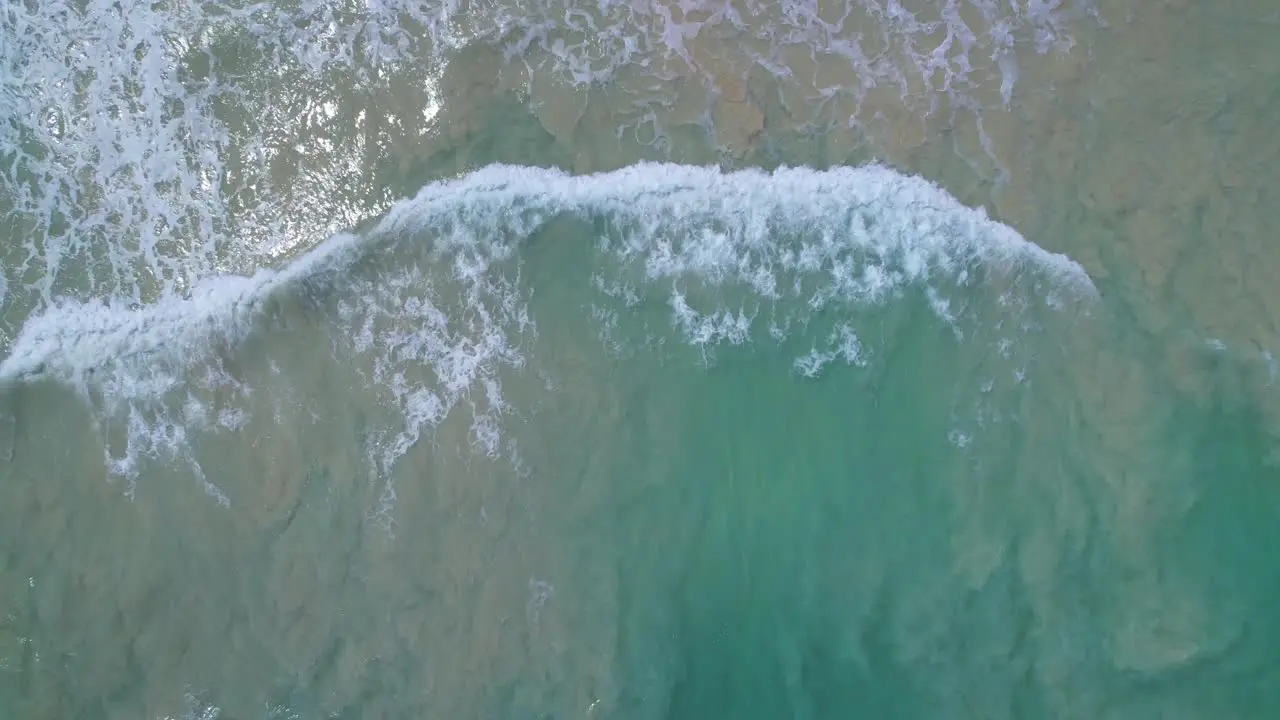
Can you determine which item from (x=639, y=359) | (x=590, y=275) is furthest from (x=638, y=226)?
(x=639, y=359)

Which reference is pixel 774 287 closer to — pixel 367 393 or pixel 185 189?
pixel 367 393

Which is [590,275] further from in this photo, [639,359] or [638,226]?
[639,359]

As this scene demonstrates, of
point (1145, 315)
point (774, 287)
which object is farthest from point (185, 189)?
point (1145, 315)

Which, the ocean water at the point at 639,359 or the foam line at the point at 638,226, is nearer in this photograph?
the ocean water at the point at 639,359
